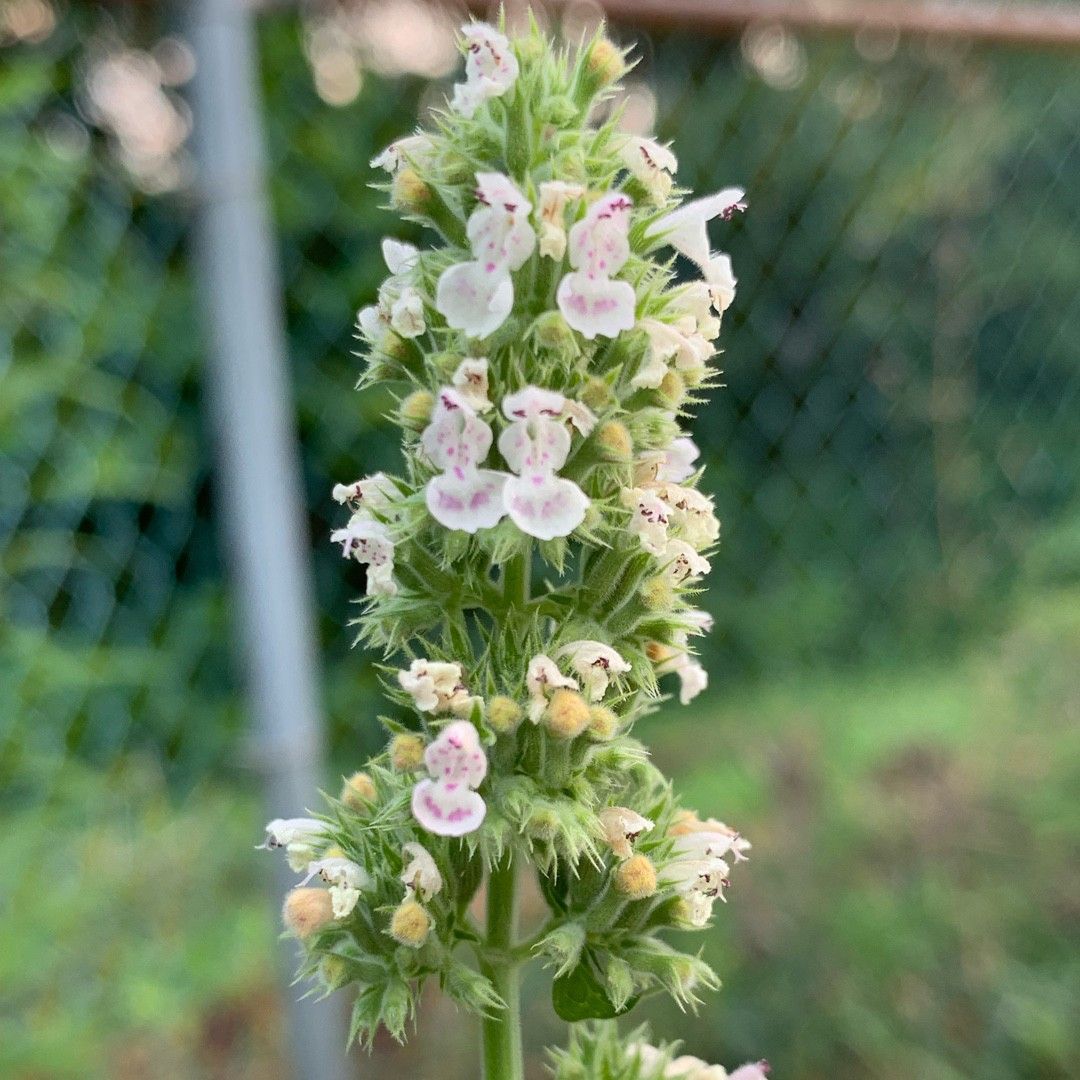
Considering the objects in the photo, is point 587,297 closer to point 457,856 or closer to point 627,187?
point 627,187

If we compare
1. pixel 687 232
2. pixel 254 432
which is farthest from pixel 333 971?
pixel 254 432

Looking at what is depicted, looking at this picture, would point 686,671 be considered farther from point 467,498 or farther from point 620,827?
point 467,498

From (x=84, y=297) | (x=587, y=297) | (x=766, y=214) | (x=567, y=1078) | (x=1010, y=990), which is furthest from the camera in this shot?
(x=766, y=214)

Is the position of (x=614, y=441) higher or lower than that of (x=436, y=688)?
higher

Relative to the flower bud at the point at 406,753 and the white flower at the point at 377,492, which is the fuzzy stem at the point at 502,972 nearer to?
the flower bud at the point at 406,753

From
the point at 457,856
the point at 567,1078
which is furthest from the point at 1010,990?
the point at 457,856

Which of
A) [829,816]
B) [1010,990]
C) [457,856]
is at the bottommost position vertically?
[457,856]

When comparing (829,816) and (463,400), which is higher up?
(829,816)

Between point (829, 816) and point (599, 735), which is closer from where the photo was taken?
point (599, 735)
